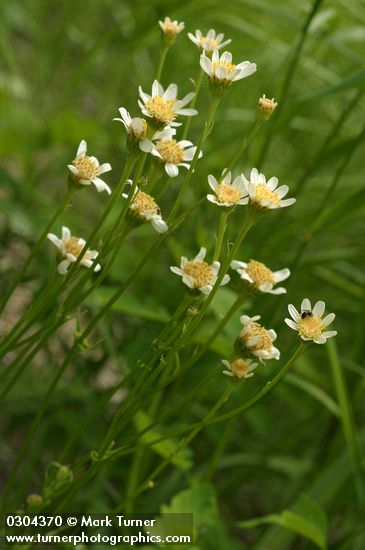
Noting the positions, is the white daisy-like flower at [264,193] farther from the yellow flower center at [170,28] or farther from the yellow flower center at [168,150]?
the yellow flower center at [170,28]

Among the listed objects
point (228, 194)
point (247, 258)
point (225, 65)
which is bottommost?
point (228, 194)

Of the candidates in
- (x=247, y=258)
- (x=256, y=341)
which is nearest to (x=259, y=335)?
(x=256, y=341)

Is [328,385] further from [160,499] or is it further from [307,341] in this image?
[307,341]

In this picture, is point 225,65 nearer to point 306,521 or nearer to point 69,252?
point 69,252

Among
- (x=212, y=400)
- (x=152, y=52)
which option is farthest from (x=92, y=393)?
(x=152, y=52)

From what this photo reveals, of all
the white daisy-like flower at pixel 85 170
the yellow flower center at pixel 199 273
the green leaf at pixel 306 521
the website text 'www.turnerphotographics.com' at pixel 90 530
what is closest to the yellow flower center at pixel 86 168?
the white daisy-like flower at pixel 85 170

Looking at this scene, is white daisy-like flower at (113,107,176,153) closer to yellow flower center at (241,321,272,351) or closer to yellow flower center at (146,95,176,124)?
yellow flower center at (146,95,176,124)

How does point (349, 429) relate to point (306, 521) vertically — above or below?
above

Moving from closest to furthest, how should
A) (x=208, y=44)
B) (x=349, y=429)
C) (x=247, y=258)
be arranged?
(x=208, y=44), (x=349, y=429), (x=247, y=258)
